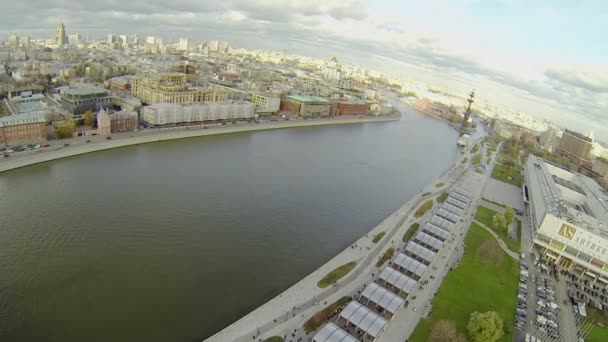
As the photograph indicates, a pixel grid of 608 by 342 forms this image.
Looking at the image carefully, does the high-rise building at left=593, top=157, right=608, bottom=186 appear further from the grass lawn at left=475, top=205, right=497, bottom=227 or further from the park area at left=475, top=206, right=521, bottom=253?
the park area at left=475, top=206, right=521, bottom=253

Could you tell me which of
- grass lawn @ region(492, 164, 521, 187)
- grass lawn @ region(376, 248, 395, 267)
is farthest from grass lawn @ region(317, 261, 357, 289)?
grass lawn @ region(492, 164, 521, 187)

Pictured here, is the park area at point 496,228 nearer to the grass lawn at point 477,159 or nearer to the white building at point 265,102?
the grass lawn at point 477,159

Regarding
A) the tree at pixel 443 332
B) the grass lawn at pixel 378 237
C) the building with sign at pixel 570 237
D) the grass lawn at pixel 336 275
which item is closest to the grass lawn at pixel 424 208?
the grass lawn at pixel 378 237

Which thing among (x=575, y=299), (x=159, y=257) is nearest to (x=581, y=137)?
(x=575, y=299)

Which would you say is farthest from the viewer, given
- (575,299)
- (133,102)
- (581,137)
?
(581,137)

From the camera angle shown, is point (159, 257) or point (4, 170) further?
point (4, 170)

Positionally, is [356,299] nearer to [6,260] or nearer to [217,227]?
[217,227]

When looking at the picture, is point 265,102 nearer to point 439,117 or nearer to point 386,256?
point 386,256
